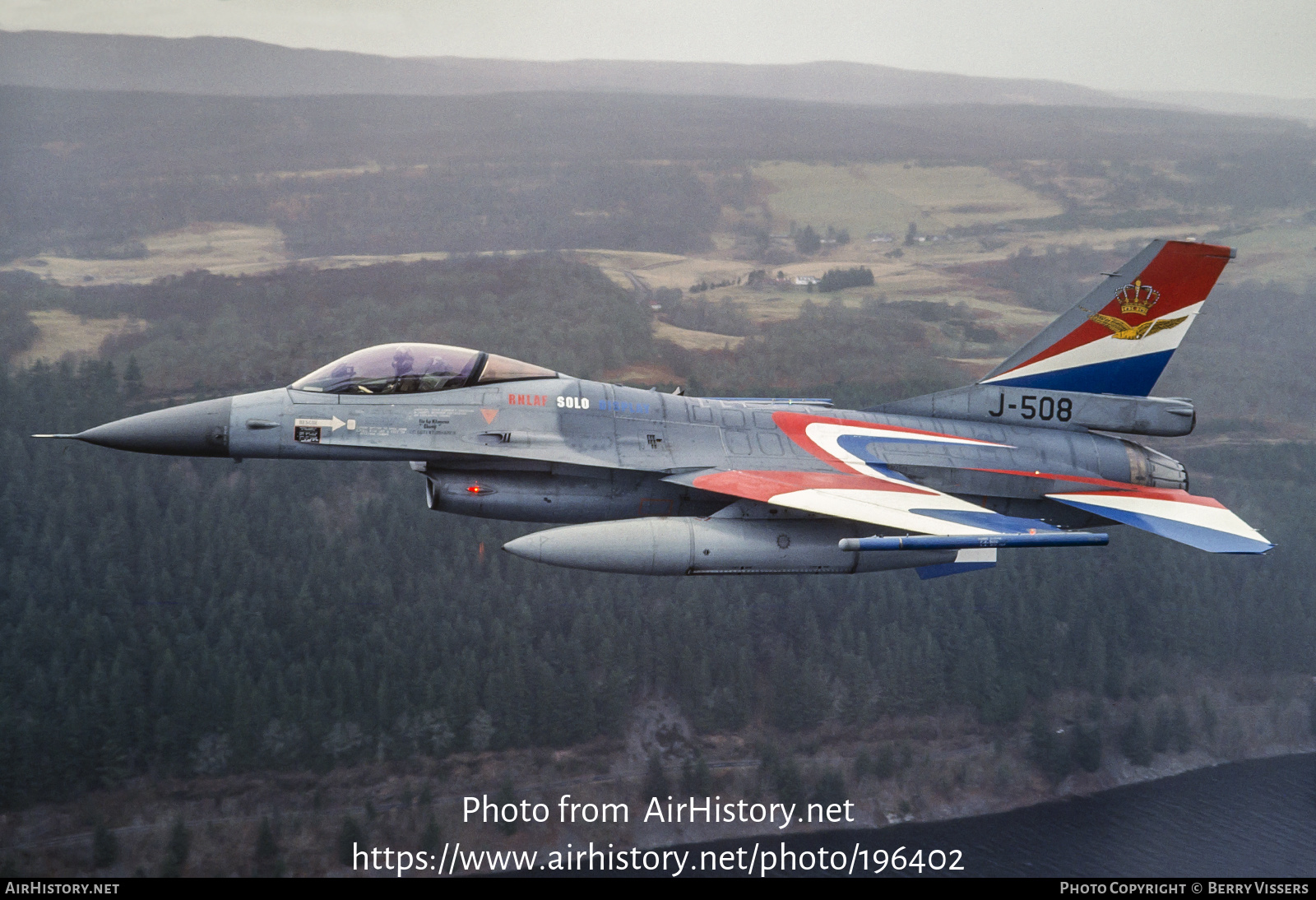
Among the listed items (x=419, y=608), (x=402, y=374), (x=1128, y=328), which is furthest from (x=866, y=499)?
(x=419, y=608)

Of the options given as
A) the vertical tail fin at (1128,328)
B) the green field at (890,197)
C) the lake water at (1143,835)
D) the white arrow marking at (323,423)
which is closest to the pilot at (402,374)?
the white arrow marking at (323,423)

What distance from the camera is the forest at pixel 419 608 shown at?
4869cm

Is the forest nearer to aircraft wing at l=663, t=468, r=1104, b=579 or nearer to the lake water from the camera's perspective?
the lake water

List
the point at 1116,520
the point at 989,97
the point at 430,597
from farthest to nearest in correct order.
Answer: the point at 989,97 < the point at 430,597 < the point at 1116,520

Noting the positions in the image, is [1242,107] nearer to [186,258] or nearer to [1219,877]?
[1219,877]

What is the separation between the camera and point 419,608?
5422 cm

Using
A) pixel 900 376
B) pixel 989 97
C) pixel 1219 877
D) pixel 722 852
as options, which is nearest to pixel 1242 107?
pixel 989 97

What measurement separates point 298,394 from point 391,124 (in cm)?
10072

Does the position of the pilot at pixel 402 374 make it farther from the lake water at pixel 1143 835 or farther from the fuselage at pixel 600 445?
the lake water at pixel 1143 835

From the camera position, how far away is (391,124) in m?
112

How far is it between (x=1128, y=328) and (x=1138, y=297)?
713 mm

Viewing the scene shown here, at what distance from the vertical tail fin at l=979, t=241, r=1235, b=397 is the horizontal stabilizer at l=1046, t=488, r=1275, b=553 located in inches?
102

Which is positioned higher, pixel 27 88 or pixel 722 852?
pixel 27 88
